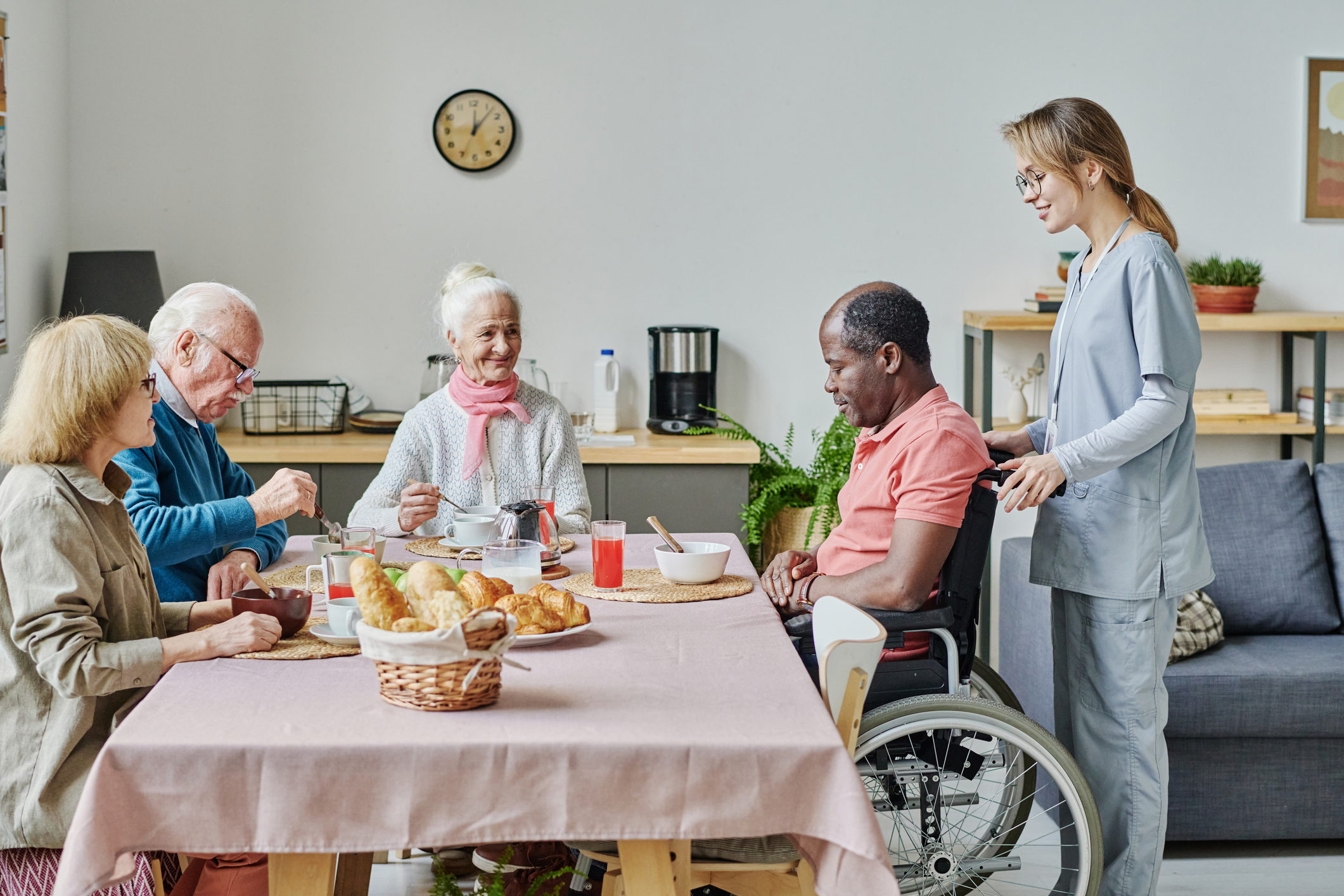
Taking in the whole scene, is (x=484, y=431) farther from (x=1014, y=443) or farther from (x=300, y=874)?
(x=300, y=874)

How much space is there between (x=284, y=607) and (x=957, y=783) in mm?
1194

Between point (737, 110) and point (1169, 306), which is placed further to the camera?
point (737, 110)

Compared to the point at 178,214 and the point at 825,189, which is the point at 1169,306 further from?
the point at 178,214

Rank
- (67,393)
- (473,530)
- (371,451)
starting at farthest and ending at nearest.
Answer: (371,451) → (473,530) → (67,393)

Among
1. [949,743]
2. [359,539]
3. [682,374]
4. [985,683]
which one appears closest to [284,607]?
[359,539]

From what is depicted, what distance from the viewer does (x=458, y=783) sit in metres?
1.32

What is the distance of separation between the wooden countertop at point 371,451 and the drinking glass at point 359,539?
67.1 inches

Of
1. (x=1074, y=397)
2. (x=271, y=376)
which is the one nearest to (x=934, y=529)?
(x=1074, y=397)

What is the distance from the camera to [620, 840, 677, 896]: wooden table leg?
4.83 ft

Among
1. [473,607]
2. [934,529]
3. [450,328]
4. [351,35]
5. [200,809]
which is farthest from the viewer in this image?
[351,35]

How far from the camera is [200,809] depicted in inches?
51.6

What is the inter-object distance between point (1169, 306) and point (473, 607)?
128 cm

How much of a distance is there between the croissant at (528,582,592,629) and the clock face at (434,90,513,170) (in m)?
2.61

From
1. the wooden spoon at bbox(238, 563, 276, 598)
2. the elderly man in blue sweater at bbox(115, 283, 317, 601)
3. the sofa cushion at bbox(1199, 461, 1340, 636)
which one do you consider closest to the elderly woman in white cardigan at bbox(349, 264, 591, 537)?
the elderly man in blue sweater at bbox(115, 283, 317, 601)
